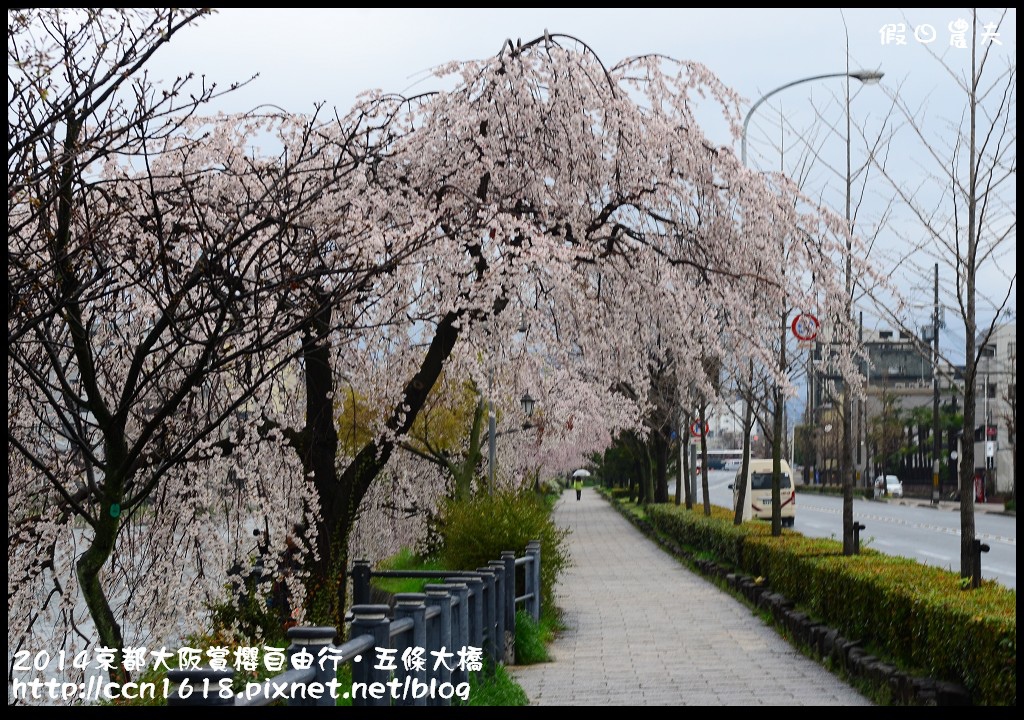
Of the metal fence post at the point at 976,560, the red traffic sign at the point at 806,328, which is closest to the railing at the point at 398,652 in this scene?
the metal fence post at the point at 976,560

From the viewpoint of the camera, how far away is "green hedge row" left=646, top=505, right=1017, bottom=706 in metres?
7.04

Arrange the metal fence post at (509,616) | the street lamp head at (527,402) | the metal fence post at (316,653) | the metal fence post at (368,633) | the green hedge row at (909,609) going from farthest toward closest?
the street lamp head at (527,402), the metal fence post at (509,616), the green hedge row at (909,609), the metal fence post at (368,633), the metal fence post at (316,653)

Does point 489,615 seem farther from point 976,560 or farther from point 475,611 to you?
point 976,560

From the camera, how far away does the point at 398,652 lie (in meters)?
6.81

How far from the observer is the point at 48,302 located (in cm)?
605

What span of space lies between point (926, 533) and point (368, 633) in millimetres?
29788

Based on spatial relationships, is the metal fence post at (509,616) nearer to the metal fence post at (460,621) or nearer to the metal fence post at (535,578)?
the metal fence post at (535,578)

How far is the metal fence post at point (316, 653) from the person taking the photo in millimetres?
4934

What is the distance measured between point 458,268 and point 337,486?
7.77ft

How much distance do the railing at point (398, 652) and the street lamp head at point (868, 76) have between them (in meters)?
6.76

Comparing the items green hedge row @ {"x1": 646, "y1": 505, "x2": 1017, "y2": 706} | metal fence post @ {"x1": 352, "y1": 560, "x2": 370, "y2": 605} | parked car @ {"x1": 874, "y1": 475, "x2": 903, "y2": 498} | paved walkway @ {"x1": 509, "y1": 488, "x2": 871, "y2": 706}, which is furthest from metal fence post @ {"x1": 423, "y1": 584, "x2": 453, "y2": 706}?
parked car @ {"x1": 874, "y1": 475, "x2": 903, "y2": 498}

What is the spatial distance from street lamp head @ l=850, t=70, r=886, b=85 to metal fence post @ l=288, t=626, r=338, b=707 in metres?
10.9

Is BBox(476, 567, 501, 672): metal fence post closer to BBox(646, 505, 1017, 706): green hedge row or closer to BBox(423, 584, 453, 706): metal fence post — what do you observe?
BBox(423, 584, 453, 706): metal fence post

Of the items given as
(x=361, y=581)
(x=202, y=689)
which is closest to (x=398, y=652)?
(x=202, y=689)
